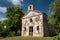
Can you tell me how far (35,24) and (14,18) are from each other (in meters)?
10.8

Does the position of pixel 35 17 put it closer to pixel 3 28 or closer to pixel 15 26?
pixel 15 26

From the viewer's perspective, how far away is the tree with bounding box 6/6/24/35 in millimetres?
38981

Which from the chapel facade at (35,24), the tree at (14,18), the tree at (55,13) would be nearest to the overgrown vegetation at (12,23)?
the tree at (14,18)

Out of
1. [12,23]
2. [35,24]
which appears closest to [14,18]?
[12,23]

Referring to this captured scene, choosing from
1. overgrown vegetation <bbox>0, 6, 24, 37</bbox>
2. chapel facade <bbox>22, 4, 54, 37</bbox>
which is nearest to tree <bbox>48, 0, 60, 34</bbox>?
chapel facade <bbox>22, 4, 54, 37</bbox>

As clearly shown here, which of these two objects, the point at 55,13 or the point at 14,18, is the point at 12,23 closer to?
the point at 14,18

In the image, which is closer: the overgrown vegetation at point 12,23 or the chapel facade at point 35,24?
the chapel facade at point 35,24

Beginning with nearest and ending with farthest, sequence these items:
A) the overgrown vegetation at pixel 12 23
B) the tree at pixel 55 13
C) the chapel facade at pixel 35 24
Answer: the tree at pixel 55 13, the chapel facade at pixel 35 24, the overgrown vegetation at pixel 12 23

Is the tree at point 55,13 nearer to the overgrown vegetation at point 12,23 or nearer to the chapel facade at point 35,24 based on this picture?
the chapel facade at point 35,24

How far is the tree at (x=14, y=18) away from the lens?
38981mm

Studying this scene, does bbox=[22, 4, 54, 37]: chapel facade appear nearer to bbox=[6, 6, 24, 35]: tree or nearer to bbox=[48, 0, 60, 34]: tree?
bbox=[6, 6, 24, 35]: tree

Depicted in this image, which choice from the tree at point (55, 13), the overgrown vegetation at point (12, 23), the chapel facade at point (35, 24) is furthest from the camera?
the overgrown vegetation at point (12, 23)

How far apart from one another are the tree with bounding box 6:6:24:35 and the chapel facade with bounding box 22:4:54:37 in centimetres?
716

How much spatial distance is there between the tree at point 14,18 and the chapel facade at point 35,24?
23.5ft
